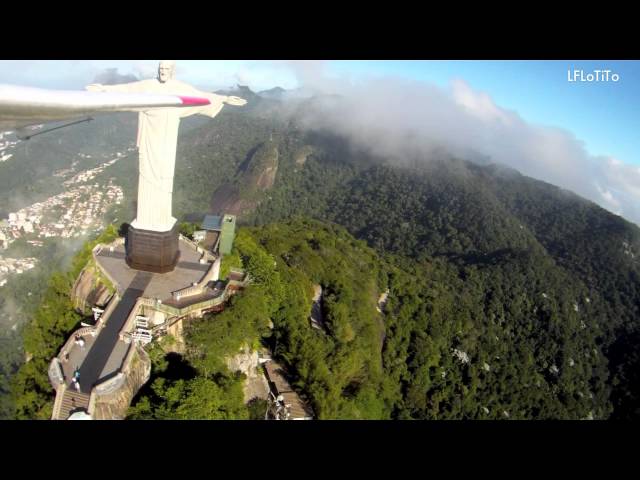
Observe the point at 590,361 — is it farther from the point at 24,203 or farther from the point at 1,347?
the point at 24,203

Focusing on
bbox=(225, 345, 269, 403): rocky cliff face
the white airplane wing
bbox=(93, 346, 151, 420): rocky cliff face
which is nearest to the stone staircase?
bbox=(93, 346, 151, 420): rocky cliff face

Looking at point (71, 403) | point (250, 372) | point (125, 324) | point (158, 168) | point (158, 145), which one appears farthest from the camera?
point (250, 372)

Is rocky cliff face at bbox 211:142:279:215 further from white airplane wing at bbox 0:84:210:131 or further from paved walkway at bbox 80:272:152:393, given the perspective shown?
white airplane wing at bbox 0:84:210:131

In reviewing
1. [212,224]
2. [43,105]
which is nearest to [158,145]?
[212,224]

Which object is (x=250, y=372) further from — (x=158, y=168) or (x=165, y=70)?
(x=165, y=70)

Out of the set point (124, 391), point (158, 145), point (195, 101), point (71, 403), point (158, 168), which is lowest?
point (124, 391)

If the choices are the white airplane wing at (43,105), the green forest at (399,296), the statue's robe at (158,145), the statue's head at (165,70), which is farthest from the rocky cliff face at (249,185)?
the white airplane wing at (43,105)

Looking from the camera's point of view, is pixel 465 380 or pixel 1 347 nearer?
pixel 465 380
